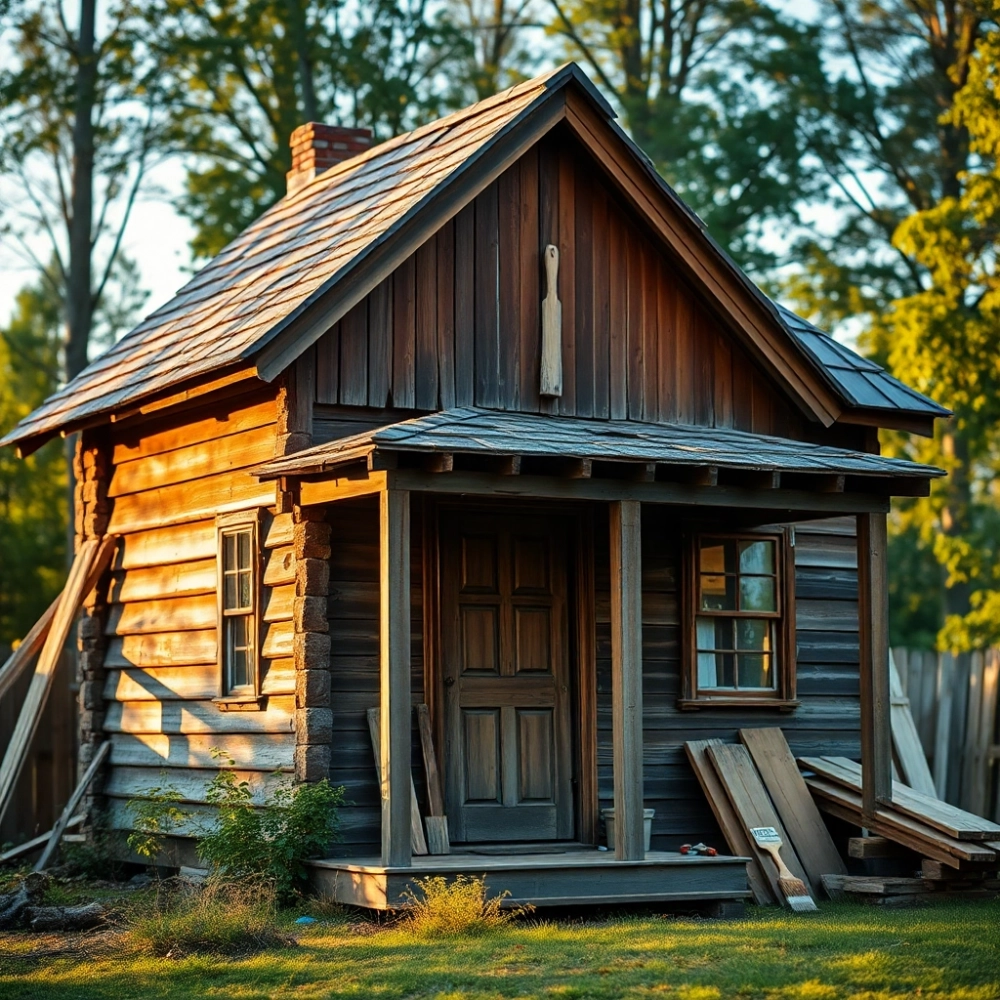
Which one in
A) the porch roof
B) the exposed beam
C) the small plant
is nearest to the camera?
the small plant

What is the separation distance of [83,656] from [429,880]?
6481 mm

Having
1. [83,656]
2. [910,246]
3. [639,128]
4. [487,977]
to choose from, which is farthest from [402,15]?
[487,977]

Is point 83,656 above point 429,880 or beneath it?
above

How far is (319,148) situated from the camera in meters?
19.1

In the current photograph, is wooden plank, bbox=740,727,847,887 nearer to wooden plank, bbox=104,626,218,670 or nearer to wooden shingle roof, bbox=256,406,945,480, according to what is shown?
wooden shingle roof, bbox=256,406,945,480

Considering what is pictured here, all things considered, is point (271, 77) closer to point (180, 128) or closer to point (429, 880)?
point (180, 128)

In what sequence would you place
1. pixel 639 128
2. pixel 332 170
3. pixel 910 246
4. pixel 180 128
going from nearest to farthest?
pixel 332 170
pixel 910 246
pixel 180 128
pixel 639 128

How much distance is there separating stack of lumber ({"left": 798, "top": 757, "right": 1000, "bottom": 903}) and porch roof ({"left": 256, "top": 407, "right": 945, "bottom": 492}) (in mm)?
2654

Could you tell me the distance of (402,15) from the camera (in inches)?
1134

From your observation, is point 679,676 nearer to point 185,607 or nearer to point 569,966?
point 185,607

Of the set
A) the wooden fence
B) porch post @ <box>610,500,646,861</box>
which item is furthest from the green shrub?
the wooden fence

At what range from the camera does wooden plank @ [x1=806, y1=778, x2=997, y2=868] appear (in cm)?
1345

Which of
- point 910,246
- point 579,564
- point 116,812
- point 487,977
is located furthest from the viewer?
point 910,246

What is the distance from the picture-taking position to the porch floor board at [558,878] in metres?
11.7
